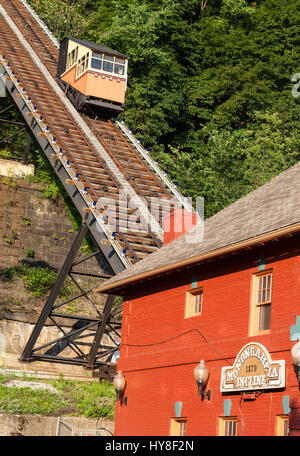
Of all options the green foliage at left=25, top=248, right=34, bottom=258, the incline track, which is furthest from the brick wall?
the green foliage at left=25, top=248, right=34, bottom=258

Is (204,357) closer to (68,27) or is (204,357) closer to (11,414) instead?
(11,414)

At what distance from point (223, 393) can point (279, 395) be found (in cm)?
206

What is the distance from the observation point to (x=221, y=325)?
19.5 meters

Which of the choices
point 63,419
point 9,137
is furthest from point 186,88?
point 63,419

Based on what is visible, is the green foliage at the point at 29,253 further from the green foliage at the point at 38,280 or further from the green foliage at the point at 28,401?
the green foliage at the point at 28,401

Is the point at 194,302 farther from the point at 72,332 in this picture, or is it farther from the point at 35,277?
the point at 35,277

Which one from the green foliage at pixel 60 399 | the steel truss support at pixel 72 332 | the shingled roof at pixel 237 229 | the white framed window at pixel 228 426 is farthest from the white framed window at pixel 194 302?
the steel truss support at pixel 72 332

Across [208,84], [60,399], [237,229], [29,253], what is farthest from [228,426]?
[208,84]

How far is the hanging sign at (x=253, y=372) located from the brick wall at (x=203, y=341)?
0.20m

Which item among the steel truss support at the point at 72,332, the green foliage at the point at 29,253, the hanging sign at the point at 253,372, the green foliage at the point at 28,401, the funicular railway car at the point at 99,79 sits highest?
the funicular railway car at the point at 99,79

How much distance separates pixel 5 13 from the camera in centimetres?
5784

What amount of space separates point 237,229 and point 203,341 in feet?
9.63

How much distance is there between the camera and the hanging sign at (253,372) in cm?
1689

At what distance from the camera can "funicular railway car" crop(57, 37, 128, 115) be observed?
4275 cm
